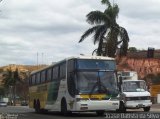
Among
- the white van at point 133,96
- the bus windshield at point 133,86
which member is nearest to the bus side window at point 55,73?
the white van at point 133,96

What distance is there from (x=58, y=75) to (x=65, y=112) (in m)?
2.48

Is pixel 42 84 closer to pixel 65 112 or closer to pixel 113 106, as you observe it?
pixel 65 112

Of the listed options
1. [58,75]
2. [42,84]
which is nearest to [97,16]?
[42,84]

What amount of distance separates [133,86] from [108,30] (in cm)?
1865

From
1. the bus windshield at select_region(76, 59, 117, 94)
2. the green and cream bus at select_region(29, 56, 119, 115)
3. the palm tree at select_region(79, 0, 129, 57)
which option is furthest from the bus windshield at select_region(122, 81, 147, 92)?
the palm tree at select_region(79, 0, 129, 57)

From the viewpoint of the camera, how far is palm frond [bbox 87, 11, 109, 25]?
167ft

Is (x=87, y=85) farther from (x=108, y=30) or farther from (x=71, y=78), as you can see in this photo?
(x=108, y=30)

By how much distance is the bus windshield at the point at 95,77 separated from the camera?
26688 mm

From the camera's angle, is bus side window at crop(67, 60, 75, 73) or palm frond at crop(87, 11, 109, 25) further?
palm frond at crop(87, 11, 109, 25)

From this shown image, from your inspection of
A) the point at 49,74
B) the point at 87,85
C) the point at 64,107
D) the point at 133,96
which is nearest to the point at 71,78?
the point at 87,85

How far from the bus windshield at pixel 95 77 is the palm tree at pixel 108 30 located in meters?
22.2

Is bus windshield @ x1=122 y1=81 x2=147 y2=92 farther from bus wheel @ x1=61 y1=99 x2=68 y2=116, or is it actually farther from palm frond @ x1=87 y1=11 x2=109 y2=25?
palm frond @ x1=87 y1=11 x2=109 y2=25

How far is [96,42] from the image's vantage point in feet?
168

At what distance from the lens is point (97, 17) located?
51.1 metres
